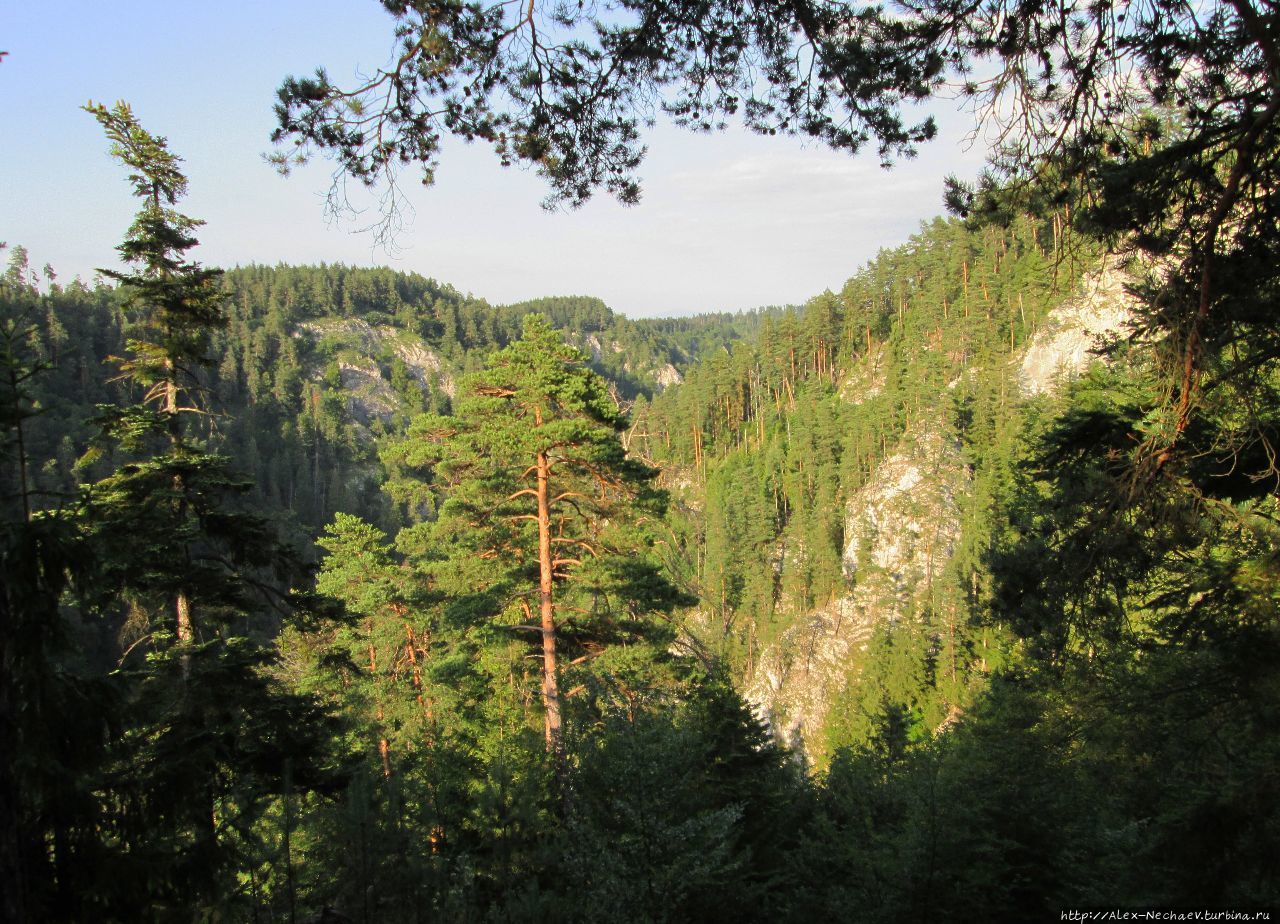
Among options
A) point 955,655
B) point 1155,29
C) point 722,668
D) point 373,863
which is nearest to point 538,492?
point 722,668

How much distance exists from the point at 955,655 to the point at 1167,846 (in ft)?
105

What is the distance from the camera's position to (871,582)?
44188 mm

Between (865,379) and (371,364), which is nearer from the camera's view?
(865,379)

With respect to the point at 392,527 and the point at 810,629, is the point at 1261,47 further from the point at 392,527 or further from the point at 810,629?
the point at 392,527

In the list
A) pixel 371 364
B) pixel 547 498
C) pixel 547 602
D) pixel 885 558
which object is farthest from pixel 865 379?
pixel 371 364

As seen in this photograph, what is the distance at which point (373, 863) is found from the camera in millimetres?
4535

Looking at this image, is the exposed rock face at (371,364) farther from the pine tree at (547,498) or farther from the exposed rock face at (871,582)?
the pine tree at (547,498)

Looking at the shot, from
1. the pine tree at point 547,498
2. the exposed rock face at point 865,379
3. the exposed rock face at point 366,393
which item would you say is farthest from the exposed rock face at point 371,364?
the pine tree at point 547,498

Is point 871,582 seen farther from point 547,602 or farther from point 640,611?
point 547,602

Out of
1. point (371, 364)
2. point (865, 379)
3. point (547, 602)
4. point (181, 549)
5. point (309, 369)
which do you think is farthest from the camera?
point (371, 364)

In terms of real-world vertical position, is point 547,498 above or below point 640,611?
above

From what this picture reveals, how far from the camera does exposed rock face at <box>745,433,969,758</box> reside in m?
A: 41.3

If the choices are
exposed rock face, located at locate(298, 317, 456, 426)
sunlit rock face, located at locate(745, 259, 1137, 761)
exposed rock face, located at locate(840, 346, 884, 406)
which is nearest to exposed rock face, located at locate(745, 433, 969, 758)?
sunlit rock face, located at locate(745, 259, 1137, 761)

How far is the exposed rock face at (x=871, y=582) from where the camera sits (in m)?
41.3
